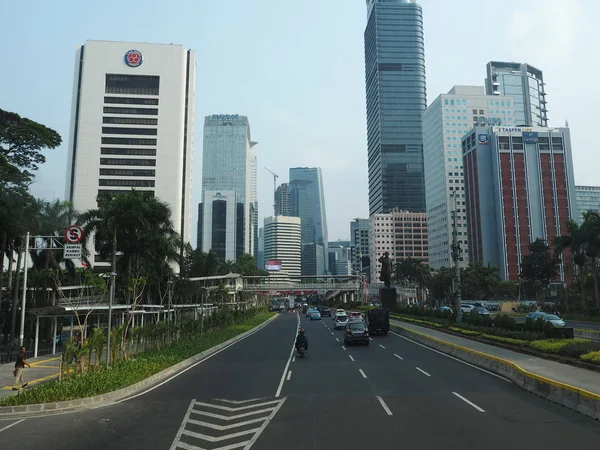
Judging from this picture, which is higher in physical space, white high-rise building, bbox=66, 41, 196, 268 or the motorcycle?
white high-rise building, bbox=66, 41, 196, 268

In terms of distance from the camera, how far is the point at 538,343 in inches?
872

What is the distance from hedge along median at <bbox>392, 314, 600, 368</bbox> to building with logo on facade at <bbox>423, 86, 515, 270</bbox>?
5969 inches

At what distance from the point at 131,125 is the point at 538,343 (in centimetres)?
9999

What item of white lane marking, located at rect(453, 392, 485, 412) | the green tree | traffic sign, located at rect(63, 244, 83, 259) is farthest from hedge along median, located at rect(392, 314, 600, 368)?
the green tree

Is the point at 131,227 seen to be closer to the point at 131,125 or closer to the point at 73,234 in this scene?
the point at 73,234

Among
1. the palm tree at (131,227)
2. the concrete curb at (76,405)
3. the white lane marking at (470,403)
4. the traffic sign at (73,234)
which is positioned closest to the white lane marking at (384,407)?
the white lane marking at (470,403)

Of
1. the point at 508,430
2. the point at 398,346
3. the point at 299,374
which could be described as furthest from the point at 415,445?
the point at 398,346

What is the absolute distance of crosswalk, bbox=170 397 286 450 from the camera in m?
9.93

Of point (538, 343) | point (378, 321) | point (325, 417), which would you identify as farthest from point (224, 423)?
point (378, 321)

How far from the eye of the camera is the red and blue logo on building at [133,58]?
107 meters

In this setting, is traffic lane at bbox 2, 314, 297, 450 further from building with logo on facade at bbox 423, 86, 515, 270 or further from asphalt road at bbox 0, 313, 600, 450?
building with logo on facade at bbox 423, 86, 515, 270

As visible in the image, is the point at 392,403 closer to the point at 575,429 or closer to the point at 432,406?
the point at 432,406

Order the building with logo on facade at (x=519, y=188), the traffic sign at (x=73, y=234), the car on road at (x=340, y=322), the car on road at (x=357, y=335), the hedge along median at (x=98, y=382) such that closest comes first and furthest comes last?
the hedge along median at (x=98, y=382) < the traffic sign at (x=73, y=234) < the car on road at (x=357, y=335) < the car on road at (x=340, y=322) < the building with logo on facade at (x=519, y=188)

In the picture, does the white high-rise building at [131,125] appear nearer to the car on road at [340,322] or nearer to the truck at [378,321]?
the car on road at [340,322]
